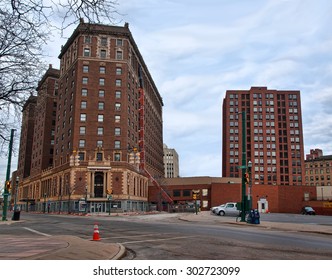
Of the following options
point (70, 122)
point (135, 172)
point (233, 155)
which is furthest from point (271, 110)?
point (70, 122)

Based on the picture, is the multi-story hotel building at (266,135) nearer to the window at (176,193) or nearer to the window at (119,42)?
the window at (176,193)

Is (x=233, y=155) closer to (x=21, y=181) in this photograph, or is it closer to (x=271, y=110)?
(x=271, y=110)

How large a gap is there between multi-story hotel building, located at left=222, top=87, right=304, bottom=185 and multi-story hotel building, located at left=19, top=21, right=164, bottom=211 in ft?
216

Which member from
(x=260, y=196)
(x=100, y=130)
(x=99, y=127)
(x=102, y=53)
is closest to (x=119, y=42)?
(x=102, y=53)

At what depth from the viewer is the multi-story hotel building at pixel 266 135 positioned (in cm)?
13688

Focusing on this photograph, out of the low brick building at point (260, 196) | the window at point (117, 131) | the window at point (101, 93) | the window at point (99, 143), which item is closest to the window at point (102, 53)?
the window at point (101, 93)

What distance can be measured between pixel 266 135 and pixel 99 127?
3508 inches

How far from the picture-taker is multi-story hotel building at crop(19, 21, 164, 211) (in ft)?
213

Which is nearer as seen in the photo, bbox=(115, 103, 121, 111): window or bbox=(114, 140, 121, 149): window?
bbox=(114, 140, 121, 149): window

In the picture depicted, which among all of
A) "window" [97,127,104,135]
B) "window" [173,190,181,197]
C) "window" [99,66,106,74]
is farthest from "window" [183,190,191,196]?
"window" [99,66,106,74]

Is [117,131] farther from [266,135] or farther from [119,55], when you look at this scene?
[266,135]

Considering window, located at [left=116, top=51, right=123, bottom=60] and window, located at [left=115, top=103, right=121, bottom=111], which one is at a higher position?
window, located at [left=116, top=51, right=123, bottom=60]

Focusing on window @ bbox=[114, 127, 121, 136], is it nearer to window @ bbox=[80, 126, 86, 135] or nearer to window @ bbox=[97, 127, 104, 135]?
window @ bbox=[97, 127, 104, 135]

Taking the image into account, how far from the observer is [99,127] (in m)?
67.6
